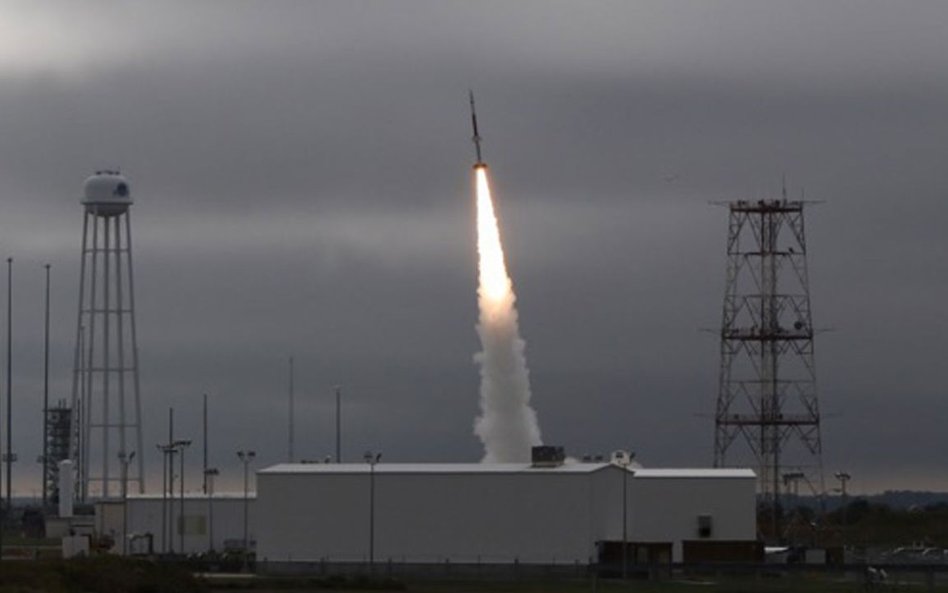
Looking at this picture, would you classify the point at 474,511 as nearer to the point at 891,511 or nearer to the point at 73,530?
the point at 73,530

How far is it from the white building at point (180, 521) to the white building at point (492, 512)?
2195cm

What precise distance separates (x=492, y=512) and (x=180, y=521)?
31007 millimetres

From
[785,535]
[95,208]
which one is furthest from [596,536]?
[95,208]

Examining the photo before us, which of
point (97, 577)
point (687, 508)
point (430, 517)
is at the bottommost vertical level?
point (97, 577)

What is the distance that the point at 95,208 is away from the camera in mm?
133875

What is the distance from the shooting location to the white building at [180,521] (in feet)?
437

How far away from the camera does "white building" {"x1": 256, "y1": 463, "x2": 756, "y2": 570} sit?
106938 millimetres

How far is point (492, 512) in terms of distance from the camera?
354 ft

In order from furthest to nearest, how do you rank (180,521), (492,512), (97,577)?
(180,521) → (492,512) → (97,577)

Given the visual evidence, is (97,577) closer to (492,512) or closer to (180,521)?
(492,512)

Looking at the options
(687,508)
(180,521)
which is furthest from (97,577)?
(180,521)

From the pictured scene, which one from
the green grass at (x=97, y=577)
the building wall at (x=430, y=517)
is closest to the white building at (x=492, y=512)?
the building wall at (x=430, y=517)

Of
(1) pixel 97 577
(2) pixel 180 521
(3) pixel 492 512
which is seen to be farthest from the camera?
(2) pixel 180 521

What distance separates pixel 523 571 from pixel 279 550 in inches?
570
